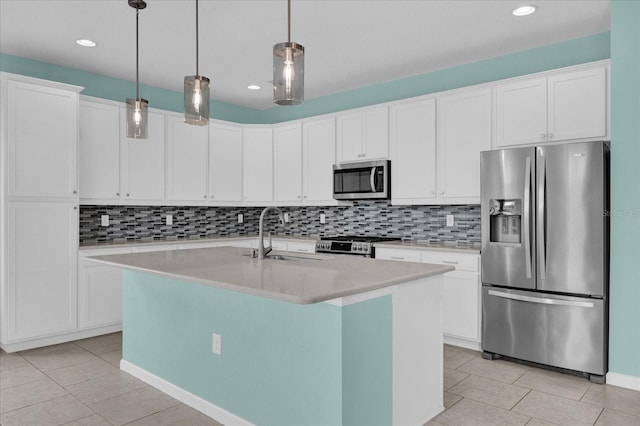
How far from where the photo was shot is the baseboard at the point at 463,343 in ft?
12.7

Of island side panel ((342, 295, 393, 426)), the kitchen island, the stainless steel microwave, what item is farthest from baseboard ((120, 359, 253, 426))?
the stainless steel microwave

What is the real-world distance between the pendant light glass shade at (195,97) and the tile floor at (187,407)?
1.79 m

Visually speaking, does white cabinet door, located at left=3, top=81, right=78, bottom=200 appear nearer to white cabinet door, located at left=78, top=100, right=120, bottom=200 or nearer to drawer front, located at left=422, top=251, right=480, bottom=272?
white cabinet door, located at left=78, top=100, right=120, bottom=200

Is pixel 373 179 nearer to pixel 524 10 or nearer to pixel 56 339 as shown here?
pixel 524 10

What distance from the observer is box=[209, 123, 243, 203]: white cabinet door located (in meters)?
5.54

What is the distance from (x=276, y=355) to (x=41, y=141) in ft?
10.2

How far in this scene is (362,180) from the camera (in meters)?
4.84

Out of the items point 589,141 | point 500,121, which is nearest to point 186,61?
point 500,121

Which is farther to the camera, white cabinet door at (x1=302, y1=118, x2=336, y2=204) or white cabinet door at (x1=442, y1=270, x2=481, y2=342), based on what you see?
white cabinet door at (x1=302, y1=118, x2=336, y2=204)

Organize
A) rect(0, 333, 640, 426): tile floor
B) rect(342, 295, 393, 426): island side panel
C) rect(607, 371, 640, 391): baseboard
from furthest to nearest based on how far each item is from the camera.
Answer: rect(607, 371, 640, 391): baseboard < rect(0, 333, 640, 426): tile floor < rect(342, 295, 393, 426): island side panel

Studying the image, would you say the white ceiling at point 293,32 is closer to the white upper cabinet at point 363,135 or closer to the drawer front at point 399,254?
the white upper cabinet at point 363,135

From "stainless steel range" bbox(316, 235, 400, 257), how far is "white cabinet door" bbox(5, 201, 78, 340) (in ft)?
8.21

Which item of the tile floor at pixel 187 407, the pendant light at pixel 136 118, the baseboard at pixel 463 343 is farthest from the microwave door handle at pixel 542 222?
the pendant light at pixel 136 118

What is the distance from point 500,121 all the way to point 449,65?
1.00m
